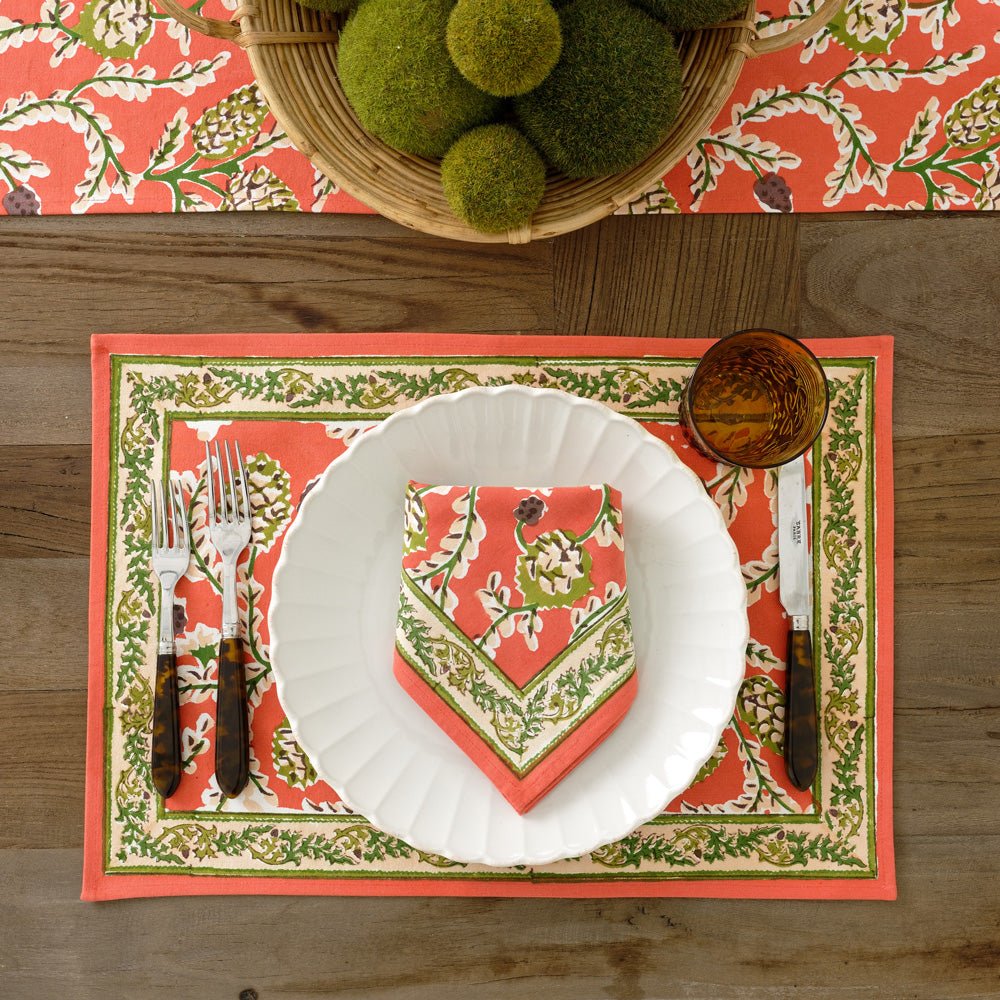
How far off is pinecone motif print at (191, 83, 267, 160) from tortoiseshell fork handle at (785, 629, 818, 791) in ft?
2.15

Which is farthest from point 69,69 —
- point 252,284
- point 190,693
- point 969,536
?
point 969,536

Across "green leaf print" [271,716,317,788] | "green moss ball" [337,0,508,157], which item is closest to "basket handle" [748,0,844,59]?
"green moss ball" [337,0,508,157]

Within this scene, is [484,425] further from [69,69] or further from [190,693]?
[69,69]

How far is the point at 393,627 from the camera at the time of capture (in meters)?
0.62

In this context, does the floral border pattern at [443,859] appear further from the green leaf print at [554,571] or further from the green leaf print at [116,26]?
the green leaf print at [116,26]

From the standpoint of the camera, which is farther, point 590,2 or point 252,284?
point 252,284

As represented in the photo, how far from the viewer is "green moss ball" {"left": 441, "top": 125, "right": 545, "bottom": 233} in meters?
0.50

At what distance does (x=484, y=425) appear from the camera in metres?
0.58

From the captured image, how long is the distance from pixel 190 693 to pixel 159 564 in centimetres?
12

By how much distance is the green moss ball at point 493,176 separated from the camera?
502 millimetres

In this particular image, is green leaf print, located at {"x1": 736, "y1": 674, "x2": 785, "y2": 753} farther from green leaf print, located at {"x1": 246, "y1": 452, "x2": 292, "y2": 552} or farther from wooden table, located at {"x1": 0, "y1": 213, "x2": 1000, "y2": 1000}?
green leaf print, located at {"x1": 246, "y1": 452, "x2": 292, "y2": 552}

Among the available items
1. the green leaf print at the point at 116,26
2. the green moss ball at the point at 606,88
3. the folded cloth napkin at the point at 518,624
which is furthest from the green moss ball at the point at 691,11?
the green leaf print at the point at 116,26

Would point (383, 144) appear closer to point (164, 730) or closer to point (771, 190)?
point (771, 190)

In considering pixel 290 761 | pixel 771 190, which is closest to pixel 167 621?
pixel 290 761
